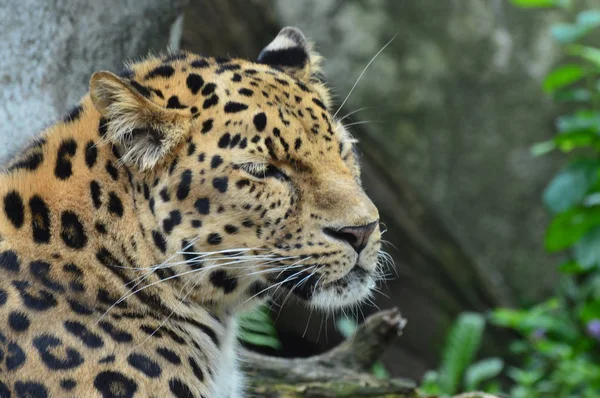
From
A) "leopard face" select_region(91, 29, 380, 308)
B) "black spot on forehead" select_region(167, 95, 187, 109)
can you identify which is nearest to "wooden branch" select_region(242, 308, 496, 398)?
"leopard face" select_region(91, 29, 380, 308)

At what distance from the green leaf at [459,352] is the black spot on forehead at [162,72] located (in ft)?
20.6

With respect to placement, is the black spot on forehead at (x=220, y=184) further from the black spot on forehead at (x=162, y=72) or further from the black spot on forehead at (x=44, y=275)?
the black spot on forehead at (x=44, y=275)

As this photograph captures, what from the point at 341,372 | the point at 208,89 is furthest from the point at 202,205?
the point at 341,372

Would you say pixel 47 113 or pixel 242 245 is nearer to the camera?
pixel 242 245

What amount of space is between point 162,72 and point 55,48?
1787 millimetres

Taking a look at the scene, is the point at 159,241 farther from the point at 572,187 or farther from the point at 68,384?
the point at 572,187

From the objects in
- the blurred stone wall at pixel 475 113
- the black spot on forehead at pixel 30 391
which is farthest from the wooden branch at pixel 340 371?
the blurred stone wall at pixel 475 113

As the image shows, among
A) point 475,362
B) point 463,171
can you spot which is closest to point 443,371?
point 475,362

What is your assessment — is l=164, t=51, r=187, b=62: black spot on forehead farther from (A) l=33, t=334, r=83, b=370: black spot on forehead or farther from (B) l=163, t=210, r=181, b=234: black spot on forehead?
(A) l=33, t=334, r=83, b=370: black spot on forehead

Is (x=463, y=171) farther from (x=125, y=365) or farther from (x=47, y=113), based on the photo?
(x=125, y=365)

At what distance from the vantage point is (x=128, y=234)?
4.20 m

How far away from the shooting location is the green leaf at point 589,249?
26.8 feet

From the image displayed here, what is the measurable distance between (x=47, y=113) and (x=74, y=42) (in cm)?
57

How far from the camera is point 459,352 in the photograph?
9.64 metres
